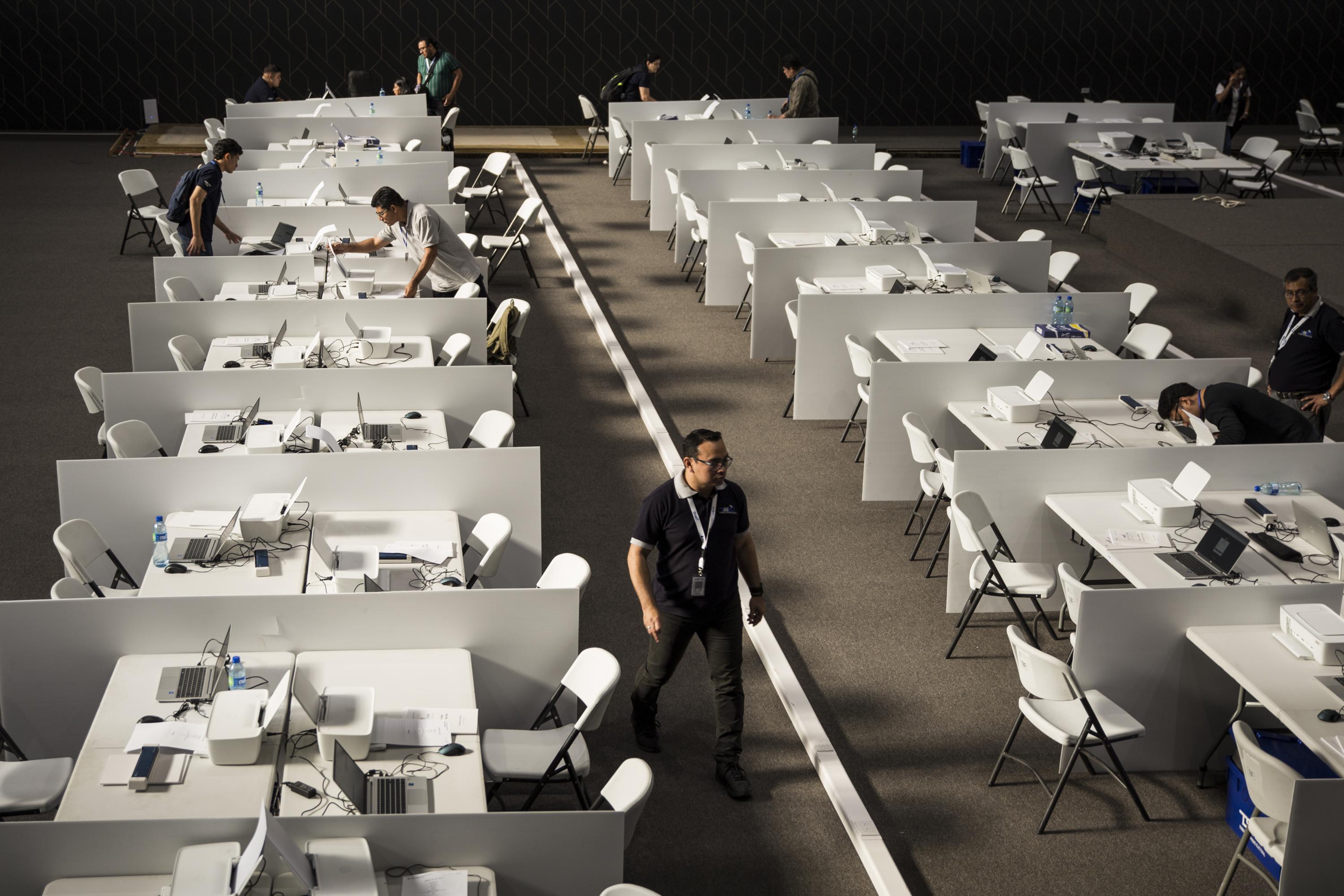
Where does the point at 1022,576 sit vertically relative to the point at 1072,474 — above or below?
below

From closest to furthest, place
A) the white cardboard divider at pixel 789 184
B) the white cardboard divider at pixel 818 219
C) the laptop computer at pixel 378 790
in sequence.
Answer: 1. the laptop computer at pixel 378 790
2. the white cardboard divider at pixel 818 219
3. the white cardboard divider at pixel 789 184

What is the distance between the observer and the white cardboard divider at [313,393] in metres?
6.69

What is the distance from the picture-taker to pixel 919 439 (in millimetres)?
6652

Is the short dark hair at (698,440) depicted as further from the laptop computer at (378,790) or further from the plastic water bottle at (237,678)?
the plastic water bottle at (237,678)

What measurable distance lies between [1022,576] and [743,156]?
786 centimetres

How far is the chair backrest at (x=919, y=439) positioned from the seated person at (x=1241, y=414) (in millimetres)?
1170

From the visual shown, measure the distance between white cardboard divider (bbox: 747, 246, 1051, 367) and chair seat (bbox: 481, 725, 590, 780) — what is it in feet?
16.9

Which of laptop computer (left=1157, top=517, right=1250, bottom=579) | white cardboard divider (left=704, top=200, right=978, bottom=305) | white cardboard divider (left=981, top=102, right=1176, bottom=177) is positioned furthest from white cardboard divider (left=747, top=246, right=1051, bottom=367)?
white cardboard divider (left=981, top=102, right=1176, bottom=177)

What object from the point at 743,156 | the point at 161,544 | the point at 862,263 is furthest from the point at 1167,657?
the point at 743,156

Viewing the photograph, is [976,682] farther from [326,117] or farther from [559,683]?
[326,117]

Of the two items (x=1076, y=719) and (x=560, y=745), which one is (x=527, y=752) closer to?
(x=560, y=745)

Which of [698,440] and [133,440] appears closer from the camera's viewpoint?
[698,440]

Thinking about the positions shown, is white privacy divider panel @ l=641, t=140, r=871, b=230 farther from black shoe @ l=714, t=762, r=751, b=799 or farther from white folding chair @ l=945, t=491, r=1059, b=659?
black shoe @ l=714, t=762, r=751, b=799

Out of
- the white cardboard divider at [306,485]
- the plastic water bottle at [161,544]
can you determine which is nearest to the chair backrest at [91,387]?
the white cardboard divider at [306,485]
